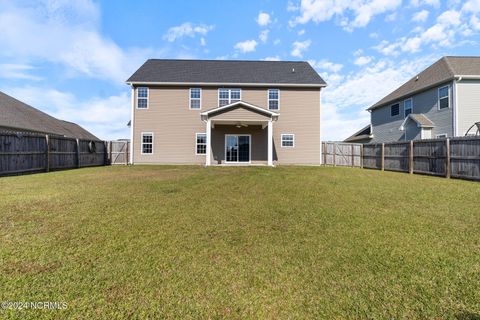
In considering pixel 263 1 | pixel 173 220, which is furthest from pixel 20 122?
pixel 173 220

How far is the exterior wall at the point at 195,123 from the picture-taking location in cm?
1716

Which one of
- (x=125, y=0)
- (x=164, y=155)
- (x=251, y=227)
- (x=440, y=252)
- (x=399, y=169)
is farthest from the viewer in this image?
(x=164, y=155)

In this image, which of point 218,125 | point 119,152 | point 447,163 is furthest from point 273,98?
point 119,152

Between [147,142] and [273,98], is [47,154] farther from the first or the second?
[273,98]

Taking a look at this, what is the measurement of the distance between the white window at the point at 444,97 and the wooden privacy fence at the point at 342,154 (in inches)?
227

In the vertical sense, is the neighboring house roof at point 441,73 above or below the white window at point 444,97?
above

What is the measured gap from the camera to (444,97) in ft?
51.8

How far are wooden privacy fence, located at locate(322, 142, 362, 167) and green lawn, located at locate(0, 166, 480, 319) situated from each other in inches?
502

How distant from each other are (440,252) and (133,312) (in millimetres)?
3879

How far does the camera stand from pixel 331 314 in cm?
200

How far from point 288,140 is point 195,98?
778 cm

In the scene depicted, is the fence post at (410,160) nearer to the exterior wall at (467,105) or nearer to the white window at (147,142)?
the exterior wall at (467,105)

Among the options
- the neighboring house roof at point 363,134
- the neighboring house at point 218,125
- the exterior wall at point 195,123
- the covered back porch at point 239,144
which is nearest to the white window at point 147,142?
the neighboring house at point 218,125

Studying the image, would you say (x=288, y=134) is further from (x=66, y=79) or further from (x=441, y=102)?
(x=66, y=79)
